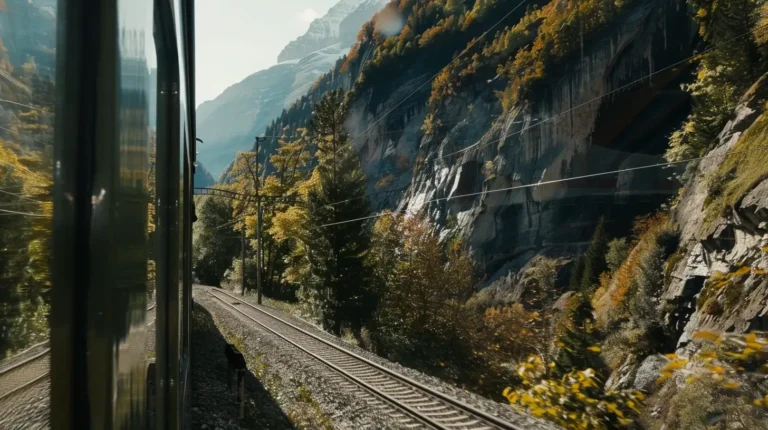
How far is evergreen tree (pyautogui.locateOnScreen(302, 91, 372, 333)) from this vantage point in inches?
846

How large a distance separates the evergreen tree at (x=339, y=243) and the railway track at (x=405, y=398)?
23.2 feet

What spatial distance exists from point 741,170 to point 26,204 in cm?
2581

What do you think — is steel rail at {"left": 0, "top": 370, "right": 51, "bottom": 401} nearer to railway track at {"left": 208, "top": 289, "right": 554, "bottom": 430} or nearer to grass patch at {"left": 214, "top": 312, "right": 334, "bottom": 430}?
railway track at {"left": 208, "top": 289, "right": 554, "bottom": 430}

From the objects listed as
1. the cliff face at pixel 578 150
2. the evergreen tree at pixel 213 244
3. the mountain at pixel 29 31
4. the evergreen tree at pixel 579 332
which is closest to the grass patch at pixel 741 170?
the evergreen tree at pixel 579 332

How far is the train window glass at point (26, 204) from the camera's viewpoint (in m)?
0.43

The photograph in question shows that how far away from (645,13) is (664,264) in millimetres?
25097

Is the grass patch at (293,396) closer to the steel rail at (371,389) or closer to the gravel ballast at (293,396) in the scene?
the gravel ballast at (293,396)

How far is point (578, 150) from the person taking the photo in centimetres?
4319

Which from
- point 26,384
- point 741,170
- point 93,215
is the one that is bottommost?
point 26,384

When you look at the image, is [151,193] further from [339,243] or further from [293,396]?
[339,243]

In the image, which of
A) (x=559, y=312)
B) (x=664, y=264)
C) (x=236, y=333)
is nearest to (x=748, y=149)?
(x=664, y=264)

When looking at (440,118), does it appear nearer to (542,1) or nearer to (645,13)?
(542,1)

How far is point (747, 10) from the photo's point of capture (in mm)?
28984

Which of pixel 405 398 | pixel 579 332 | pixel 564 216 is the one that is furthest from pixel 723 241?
pixel 564 216
